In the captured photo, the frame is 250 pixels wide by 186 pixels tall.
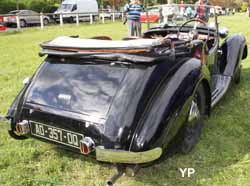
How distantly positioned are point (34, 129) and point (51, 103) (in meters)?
0.28

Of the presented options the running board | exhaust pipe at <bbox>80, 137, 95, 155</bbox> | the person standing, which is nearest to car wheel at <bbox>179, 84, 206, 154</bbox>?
the running board


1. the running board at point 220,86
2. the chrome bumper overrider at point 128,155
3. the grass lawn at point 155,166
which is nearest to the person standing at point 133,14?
the running board at point 220,86

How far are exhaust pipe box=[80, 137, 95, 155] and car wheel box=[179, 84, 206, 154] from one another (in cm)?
88

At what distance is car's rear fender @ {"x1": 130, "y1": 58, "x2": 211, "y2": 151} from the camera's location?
2.49 metres

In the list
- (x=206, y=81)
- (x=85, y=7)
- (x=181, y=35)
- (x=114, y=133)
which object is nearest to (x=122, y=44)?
(x=114, y=133)

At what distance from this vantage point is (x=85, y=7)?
30453 mm

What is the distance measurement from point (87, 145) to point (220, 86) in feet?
7.72

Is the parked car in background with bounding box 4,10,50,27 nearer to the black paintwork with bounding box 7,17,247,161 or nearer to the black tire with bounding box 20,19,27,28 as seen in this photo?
the black tire with bounding box 20,19,27,28

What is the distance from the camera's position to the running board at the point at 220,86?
3.93m

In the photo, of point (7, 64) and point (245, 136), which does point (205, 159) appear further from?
point (7, 64)

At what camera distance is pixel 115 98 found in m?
2.65

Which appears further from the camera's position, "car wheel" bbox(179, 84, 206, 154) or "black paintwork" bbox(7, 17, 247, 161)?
"car wheel" bbox(179, 84, 206, 154)

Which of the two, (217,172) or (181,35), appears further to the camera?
(181,35)

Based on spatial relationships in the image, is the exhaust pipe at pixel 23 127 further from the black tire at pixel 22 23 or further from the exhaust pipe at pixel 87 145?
the black tire at pixel 22 23
